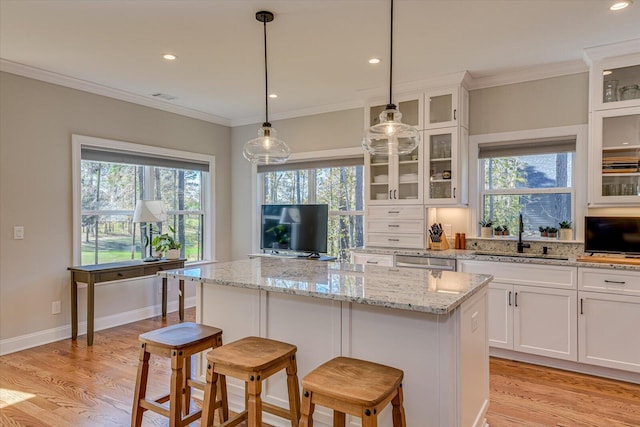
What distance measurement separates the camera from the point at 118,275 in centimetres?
416

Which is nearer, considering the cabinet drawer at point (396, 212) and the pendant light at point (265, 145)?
the pendant light at point (265, 145)

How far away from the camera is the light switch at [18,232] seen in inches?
150

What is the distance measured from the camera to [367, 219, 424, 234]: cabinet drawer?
13.9 ft

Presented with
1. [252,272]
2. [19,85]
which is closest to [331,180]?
[252,272]

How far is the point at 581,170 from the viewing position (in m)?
3.72

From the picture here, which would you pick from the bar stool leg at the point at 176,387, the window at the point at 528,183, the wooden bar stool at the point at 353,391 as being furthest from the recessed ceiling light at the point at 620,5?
the bar stool leg at the point at 176,387

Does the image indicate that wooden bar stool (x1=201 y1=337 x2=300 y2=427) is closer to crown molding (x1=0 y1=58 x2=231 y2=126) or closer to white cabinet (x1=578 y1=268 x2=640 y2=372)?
white cabinet (x1=578 y1=268 x2=640 y2=372)

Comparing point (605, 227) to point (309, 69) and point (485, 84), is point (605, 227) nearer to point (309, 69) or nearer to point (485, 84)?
point (485, 84)

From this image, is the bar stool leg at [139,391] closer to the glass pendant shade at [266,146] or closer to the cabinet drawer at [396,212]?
the glass pendant shade at [266,146]

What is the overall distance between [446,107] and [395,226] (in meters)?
1.33

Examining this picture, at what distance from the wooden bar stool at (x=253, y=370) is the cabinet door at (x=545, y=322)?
2247mm

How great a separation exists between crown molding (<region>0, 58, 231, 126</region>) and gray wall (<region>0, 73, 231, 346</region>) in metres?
0.05

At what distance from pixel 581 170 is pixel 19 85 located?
530cm

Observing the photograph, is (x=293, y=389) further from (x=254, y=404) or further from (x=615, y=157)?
(x=615, y=157)
